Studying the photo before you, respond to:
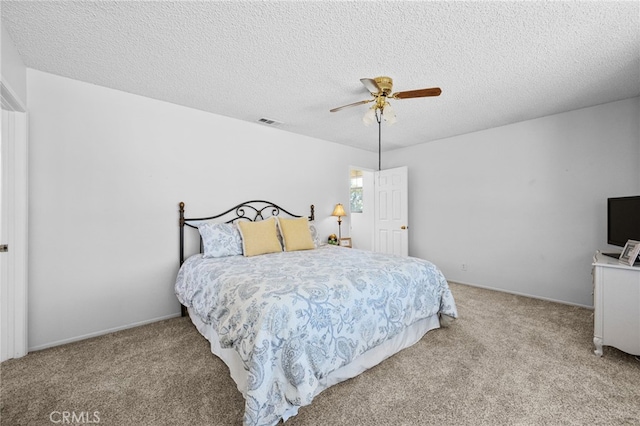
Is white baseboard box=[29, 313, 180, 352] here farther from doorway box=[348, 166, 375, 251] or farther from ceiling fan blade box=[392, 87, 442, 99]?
doorway box=[348, 166, 375, 251]

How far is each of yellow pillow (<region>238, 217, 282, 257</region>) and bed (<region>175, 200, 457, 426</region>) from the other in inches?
0.5

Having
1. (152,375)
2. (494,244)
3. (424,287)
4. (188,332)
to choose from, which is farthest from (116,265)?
(494,244)

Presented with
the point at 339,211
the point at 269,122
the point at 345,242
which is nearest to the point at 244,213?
the point at 269,122

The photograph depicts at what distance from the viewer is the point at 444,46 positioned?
1.99 meters

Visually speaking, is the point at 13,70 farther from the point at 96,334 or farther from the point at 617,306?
the point at 617,306

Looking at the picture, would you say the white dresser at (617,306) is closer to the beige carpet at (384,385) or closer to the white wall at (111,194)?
the beige carpet at (384,385)

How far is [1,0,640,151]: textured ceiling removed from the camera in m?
1.66

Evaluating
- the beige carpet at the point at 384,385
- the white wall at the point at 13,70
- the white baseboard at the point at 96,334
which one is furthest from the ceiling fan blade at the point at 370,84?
the white baseboard at the point at 96,334

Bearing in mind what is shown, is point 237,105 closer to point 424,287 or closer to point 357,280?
point 357,280

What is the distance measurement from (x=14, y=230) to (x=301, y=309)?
7.99 feet

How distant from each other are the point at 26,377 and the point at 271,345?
1940 mm

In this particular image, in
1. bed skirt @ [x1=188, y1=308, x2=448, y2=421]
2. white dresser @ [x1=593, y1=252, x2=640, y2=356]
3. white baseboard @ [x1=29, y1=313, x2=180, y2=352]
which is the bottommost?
white baseboard @ [x1=29, y1=313, x2=180, y2=352]

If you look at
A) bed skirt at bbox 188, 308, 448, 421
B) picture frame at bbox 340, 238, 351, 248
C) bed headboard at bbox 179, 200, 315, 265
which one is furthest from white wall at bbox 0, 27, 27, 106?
picture frame at bbox 340, 238, 351, 248

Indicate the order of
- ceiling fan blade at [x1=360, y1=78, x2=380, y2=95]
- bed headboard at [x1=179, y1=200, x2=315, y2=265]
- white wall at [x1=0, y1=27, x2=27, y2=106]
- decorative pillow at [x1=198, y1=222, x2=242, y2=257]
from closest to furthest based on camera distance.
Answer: white wall at [x1=0, y1=27, x2=27, y2=106] → ceiling fan blade at [x1=360, y1=78, x2=380, y2=95] → decorative pillow at [x1=198, y1=222, x2=242, y2=257] → bed headboard at [x1=179, y1=200, x2=315, y2=265]
